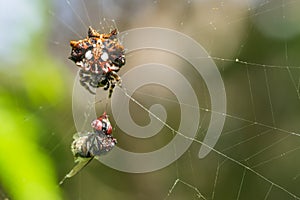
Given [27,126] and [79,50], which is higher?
[79,50]

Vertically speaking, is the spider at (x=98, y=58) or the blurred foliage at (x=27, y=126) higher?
the spider at (x=98, y=58)

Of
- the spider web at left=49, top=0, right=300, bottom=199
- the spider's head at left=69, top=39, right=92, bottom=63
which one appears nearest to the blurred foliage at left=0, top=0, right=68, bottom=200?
the spider's head at left=69, top=39, right=92, bottom=63

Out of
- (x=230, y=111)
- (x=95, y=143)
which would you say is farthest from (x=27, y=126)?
(x=230, y=111)

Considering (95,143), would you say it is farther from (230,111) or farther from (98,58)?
(230,111)

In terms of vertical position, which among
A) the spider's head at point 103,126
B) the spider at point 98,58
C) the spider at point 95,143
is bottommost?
the spider at point 95,143

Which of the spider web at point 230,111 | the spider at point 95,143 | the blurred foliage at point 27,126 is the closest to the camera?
the blurred foliage at point 27,126

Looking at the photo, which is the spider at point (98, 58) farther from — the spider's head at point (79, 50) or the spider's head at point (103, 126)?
the spider's head at point (103, 126)

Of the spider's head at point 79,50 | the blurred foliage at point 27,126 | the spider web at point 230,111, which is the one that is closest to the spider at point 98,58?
the spider's head at point 79,50
